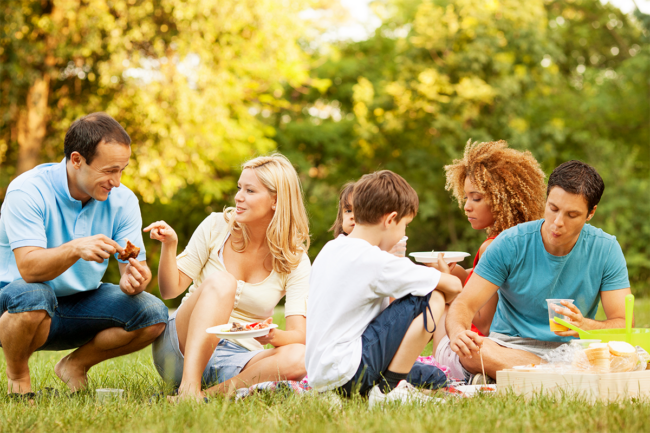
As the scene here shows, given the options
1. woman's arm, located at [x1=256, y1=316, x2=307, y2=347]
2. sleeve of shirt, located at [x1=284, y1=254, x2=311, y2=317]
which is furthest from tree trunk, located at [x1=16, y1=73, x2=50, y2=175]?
woman's arm, located at [x1=256, y1=316, x2=307, y2=347]

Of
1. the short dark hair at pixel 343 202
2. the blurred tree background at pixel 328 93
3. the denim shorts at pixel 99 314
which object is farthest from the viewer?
the blurred tree background at pixel 328 93

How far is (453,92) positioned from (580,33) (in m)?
6.70

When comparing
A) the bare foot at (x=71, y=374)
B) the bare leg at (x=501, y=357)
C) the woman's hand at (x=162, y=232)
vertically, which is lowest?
the bare foot at (x=71, y=374)

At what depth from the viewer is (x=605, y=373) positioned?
115 inches

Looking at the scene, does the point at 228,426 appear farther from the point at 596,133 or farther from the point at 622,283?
the point at 596,133

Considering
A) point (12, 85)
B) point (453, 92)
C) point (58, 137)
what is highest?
point (453, 92)

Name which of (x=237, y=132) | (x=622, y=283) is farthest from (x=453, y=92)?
(x=622, y=283)

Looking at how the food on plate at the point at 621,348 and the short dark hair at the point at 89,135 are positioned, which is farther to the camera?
the short dark hair at the point at 89,135

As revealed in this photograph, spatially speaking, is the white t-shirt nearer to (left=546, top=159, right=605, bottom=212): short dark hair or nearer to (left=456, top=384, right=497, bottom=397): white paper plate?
(left=456, top=384, right=497, bottom=397): white paper plate

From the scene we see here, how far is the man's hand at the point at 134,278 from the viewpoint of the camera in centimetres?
358

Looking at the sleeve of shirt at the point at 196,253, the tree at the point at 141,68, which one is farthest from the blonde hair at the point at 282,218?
the tree at the point at 141,68

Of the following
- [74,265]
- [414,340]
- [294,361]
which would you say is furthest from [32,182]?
[414,340]

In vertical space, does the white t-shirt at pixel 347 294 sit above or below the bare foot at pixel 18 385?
above

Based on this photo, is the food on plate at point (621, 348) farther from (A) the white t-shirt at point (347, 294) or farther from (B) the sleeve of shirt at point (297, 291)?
(B) the sleeve of shirt at point (297, 291)
